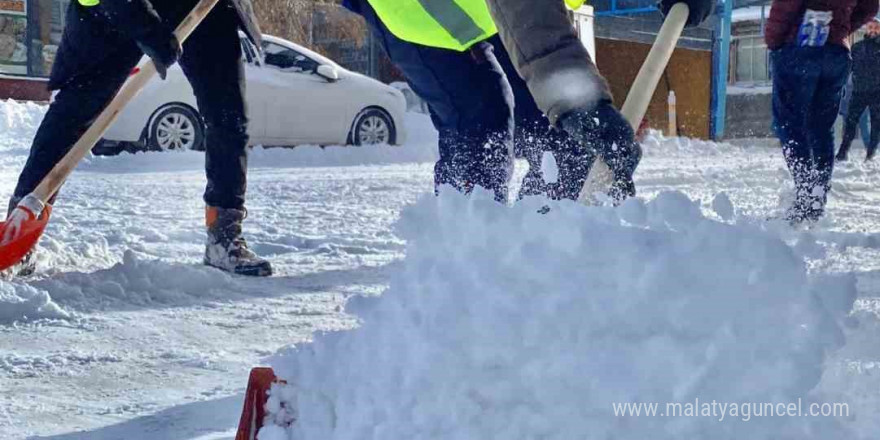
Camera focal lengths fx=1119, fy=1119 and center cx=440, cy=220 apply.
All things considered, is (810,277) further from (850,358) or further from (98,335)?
(98,335)

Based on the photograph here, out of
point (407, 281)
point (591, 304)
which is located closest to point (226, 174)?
point (407, 281)

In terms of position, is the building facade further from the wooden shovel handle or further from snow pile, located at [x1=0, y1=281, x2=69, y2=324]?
snow pile, located at [x1=0, y1=281, x2=69, y2=324]

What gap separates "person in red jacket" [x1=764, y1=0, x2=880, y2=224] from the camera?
18.0 ft

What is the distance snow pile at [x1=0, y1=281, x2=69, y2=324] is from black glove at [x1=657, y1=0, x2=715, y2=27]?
190cm

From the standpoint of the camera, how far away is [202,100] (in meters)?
4.04

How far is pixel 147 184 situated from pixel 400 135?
5014 millimetres

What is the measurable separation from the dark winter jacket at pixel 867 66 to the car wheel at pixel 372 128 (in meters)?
4.91

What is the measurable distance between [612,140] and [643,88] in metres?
0.30

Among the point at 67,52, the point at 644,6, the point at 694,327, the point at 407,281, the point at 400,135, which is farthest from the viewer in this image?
the point at 644,6

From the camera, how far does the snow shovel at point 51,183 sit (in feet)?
11.8

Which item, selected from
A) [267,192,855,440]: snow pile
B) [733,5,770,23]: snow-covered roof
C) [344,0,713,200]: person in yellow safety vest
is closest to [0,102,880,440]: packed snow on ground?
[267,192,855,440]: snow pile

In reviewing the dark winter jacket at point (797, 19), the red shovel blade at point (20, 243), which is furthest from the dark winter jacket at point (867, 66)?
the red shovel blade at point (20, 243)

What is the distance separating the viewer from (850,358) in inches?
66.2

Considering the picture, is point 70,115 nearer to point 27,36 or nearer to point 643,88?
point 643,88
